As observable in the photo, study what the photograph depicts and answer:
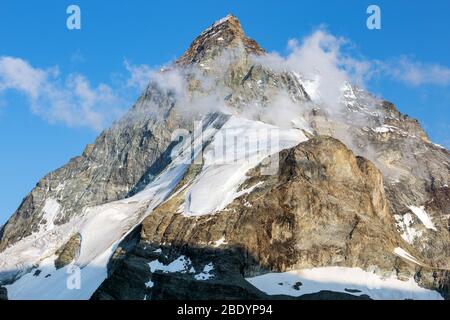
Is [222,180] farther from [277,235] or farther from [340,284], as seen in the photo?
[340,284]

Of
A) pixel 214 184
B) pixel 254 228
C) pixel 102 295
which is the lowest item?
pixel 102 295

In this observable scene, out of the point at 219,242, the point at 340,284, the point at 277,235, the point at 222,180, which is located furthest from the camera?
the point at 222,180

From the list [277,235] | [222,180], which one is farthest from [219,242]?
[222,180]

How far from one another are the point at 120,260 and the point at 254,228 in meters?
28.6

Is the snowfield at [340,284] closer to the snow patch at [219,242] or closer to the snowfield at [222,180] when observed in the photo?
the snow patch at [219,242]

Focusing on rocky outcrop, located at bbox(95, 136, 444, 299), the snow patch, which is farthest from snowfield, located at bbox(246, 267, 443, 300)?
the snow patch

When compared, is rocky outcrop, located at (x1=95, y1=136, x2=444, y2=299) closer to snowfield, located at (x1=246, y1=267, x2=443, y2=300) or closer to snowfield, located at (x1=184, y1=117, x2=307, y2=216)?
snowfield, located at (x1=246, y1=267, x2=443, y2=300)

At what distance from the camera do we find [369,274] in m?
160

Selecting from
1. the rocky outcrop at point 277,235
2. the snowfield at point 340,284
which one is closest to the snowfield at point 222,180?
the rocky outcrop at point 277,235
